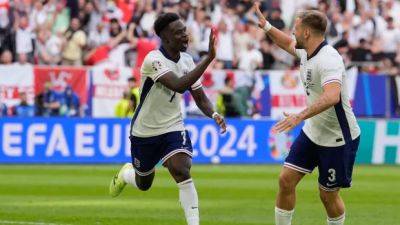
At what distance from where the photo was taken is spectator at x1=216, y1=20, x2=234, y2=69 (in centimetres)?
2970

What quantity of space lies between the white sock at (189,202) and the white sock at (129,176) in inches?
65.3

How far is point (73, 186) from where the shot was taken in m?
20.7

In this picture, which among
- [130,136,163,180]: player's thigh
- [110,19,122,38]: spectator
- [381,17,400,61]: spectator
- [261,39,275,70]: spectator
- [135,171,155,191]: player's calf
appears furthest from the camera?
[381,17,400,61]: spectator

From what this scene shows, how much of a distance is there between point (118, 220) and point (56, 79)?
42.4 feet

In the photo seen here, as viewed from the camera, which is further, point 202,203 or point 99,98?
point 99,98

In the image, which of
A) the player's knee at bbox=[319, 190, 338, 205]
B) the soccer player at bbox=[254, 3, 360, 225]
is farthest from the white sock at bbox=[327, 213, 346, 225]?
the player's knee at bbox=[319, 190, 338, 205]

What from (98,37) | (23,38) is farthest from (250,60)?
(23,38)

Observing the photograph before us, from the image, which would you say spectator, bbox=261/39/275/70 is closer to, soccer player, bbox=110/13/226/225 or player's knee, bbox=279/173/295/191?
soccer player, bbox=110/13/226/225

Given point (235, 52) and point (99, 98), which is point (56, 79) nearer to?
point (99, 98)

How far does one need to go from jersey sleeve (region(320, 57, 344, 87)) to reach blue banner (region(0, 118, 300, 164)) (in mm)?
15319

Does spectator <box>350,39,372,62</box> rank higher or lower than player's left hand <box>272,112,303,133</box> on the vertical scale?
lower

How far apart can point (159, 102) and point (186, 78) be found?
832 mm

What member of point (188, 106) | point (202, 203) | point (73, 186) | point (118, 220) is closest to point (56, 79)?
point (188, 106)

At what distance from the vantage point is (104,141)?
26562 mm
